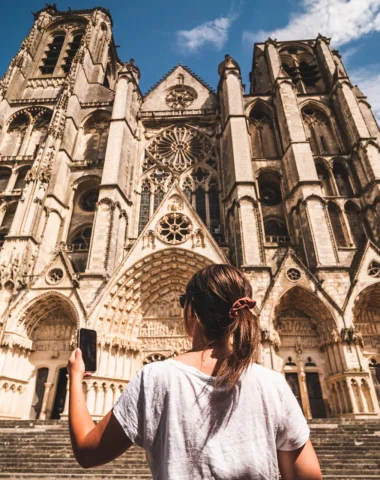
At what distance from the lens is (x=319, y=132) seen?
17.7 metres

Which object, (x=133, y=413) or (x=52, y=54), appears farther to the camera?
(x=52, y=54)

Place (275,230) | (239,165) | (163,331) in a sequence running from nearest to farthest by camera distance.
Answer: (163,331)
(239,165)
(275,230)

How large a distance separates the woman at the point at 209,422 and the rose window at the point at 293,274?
1085 centimetres

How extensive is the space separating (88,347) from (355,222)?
15168 mm

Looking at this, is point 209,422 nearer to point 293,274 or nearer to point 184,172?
point 293,274

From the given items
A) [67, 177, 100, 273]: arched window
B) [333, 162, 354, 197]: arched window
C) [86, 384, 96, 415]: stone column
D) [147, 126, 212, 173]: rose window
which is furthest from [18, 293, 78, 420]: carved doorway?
[333, 162, 354, 197]: arched window

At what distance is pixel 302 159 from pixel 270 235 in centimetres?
390

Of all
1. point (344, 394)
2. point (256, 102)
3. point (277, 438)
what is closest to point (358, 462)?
point (344, 394)

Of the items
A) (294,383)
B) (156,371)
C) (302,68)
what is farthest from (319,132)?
(156,371)

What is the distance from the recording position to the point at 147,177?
57.4 feet

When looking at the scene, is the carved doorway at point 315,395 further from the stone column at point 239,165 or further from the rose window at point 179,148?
the rose window at point 179,148

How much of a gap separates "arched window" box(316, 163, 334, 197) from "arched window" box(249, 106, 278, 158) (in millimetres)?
2475

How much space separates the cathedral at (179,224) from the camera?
1100 cm

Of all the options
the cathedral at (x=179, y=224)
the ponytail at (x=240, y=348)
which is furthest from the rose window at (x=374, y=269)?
the ponytail at (x=240, y=348)
